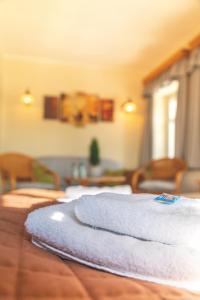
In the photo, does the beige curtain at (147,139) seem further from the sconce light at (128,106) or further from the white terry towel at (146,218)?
the white terry towel at (146,218)

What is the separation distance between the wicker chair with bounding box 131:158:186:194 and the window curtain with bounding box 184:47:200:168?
16 centimetres

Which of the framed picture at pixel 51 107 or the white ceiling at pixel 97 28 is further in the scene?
the framed picture at pixel 51 107

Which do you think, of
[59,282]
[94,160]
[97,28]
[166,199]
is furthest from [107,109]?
[59,282]

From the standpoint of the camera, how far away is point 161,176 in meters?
3.73

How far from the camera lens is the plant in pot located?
4.03 m

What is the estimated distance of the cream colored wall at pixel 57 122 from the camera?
4.32 m

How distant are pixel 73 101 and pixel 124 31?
1.52 m

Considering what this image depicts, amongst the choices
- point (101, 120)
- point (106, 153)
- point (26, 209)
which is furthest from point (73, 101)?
point (26, 209)

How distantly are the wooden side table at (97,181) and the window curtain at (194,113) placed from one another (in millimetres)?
950

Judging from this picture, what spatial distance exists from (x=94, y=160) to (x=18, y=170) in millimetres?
1061

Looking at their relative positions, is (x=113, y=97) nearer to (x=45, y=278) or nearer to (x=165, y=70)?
(x=165, y=70)

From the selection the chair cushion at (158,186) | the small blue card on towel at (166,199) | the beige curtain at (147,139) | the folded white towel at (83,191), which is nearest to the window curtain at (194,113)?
the chair cushion at (158,186)

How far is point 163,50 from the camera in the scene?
391 cm

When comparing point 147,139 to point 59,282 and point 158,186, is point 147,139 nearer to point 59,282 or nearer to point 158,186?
point 158,186
